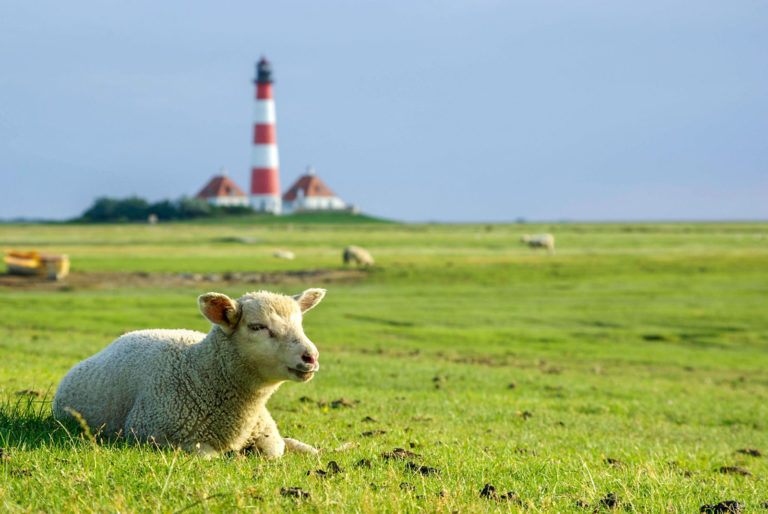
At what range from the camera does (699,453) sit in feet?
34.3

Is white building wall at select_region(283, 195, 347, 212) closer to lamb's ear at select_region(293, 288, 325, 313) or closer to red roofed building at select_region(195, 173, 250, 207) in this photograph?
red roofed building at select_region(195, 173, 250, 207)

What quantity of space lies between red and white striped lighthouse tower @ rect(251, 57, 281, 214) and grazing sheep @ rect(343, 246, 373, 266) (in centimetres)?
7659

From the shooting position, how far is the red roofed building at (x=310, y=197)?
15988 cm

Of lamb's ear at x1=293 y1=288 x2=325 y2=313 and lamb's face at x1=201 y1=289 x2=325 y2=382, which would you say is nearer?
lamb's face at x1=201 y1=289 x2=325 y2=382

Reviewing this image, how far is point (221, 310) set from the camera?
687 cm

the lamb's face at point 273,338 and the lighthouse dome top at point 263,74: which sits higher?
the lighthouse dome top at point 263,74

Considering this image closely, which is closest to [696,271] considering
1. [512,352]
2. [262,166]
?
[512,352]

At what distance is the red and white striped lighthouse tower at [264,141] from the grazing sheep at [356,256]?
76590 mm

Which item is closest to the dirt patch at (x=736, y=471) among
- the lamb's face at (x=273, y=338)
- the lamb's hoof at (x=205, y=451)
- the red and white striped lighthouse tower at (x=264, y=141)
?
the lamb's face at (x=273, y=338)

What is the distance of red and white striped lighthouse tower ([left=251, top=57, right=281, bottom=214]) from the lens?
4931 inches

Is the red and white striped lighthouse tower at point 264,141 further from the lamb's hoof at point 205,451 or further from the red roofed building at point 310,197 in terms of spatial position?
the lamb's hoof at point 205,451

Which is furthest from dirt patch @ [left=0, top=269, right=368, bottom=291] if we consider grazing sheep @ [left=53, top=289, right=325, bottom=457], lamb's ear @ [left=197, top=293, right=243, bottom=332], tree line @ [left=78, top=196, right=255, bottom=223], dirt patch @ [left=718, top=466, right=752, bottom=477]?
tree line @ [left=78, top=196, right=255, bottom=223]

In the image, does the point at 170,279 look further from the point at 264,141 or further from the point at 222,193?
the point at 222,193

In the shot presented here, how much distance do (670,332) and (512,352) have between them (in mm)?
8878
